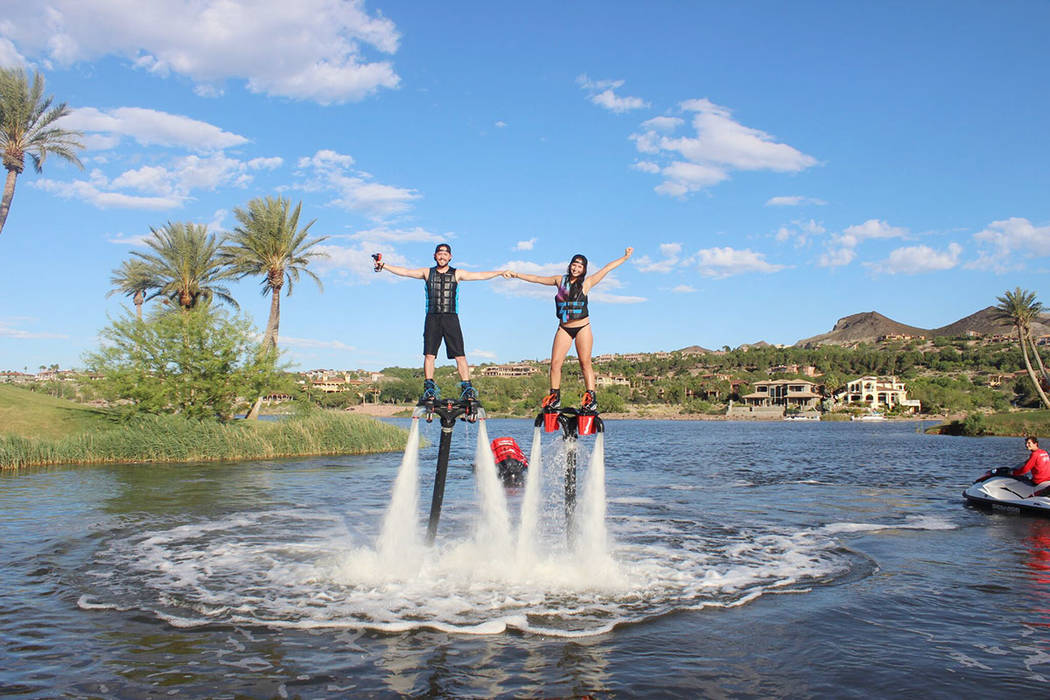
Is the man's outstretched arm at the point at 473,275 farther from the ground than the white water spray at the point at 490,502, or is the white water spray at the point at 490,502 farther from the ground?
the man's outstretched arm at the point at 473,275

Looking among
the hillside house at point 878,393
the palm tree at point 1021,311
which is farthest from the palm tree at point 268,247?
the hillside house at point 878,393

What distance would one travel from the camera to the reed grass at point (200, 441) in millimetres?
34281

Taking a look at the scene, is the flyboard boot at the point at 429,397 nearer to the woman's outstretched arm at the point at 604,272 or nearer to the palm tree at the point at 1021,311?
the woman's outstretched arm at the point at 604,272

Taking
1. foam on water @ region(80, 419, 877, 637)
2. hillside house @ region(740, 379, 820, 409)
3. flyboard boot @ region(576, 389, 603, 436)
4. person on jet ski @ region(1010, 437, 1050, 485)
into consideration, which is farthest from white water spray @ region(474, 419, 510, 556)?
hillside house @ region(740, 379, 820, 409)

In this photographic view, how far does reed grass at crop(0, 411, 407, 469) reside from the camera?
34281 millimetres

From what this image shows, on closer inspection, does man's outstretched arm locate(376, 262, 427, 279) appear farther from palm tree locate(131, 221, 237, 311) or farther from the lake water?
palm tree locate(131, 221, 237, 311)

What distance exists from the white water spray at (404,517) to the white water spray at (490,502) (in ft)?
3.69

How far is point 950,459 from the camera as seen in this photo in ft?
149

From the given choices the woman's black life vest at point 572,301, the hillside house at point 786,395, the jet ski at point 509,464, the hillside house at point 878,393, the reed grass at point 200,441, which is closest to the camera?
the woman's black life vest at point 572,301

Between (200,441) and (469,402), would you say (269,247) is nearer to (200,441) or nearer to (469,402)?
(200,441)

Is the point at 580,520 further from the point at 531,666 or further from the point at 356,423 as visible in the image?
the point at 356,423

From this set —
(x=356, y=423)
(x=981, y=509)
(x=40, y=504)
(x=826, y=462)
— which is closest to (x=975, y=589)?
(x=981, y=509)

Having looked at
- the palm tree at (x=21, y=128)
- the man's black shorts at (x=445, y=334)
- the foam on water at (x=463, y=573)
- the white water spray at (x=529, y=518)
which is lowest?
the foam on water at (x=463, y=573)

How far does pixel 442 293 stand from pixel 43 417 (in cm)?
3817
